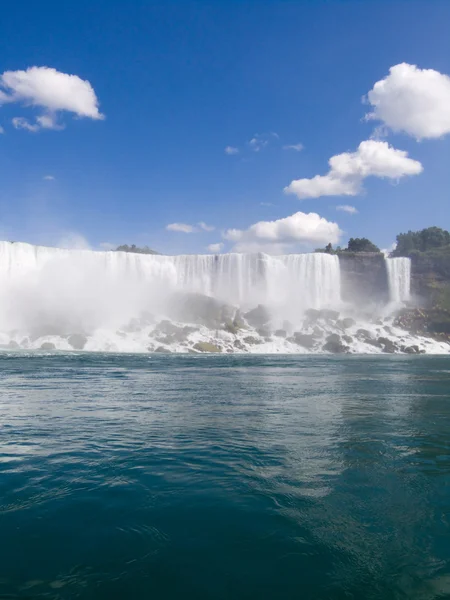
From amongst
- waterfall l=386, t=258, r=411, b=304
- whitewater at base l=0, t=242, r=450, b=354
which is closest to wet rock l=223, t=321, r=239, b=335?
whitewater at base l=0, t=242, r=450, b=354

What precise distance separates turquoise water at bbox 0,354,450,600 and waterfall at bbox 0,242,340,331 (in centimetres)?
4275

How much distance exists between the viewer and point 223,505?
5359 millimetres

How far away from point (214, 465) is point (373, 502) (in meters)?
2.47

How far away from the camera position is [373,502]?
5.47 metres

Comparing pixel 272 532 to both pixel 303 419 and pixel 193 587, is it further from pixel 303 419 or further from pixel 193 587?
pixel 303 419

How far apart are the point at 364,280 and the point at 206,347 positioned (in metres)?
31.0

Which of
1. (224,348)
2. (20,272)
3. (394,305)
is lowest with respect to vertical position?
(224,348)

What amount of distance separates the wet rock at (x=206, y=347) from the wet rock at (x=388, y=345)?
64.8ft

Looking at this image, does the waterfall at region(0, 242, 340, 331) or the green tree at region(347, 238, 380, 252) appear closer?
the waterfall at region(0, 242, 340, 331)

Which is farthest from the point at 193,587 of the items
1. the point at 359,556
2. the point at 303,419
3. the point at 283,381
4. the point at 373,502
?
the point at 283,381

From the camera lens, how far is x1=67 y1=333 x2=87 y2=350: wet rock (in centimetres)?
4613

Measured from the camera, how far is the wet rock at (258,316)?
5847 cm

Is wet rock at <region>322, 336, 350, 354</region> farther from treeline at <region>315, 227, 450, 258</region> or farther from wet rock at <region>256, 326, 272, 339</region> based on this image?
treeline at <region>315, 227, 450, 258</region>

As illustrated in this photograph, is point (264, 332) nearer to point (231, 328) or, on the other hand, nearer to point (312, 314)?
point (231, 328)
